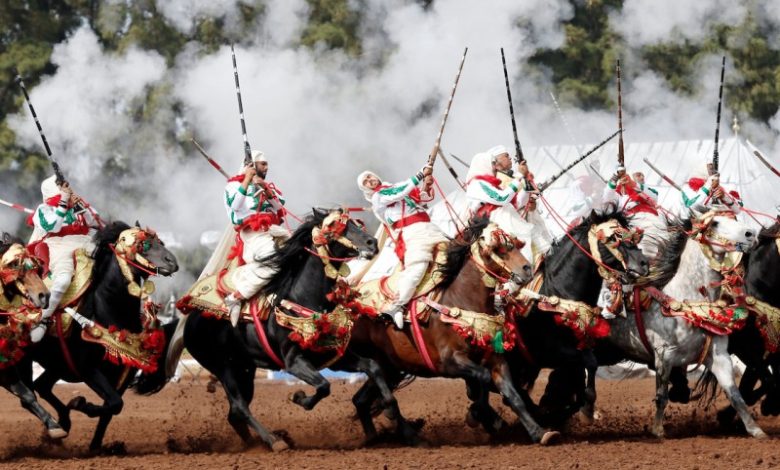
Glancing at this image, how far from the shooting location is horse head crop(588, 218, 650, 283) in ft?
38.7

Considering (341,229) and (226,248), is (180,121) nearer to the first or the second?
(226,248)

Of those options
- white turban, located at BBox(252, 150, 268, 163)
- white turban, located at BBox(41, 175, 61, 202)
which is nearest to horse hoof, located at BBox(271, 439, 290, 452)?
white turban, located at BBox(252, 150, 268, 163)

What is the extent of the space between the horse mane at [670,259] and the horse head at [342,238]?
2485mm

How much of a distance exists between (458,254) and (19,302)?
3.63m

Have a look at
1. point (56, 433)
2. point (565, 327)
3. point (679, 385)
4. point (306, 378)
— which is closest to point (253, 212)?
point (306, 378)

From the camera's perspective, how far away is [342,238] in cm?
1199

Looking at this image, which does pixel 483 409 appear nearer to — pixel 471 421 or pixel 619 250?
pixel 471 421

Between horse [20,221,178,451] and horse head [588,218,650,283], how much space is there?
3502 millimetres

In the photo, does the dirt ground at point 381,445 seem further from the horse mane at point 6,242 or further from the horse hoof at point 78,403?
the horse mane at point 6,242

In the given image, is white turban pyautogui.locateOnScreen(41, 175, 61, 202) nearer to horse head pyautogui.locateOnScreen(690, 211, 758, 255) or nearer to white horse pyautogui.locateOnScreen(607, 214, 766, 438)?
white horse pyautogui.locateOnScreen(607, 214, 766, 438)

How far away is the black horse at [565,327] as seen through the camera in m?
11.9

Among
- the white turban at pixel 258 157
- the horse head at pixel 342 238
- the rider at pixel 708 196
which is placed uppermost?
the white turban at pixel 258 157

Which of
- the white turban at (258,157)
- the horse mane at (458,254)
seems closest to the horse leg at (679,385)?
the horse mane at (458,254)

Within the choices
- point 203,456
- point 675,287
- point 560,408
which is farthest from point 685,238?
point 203,456
